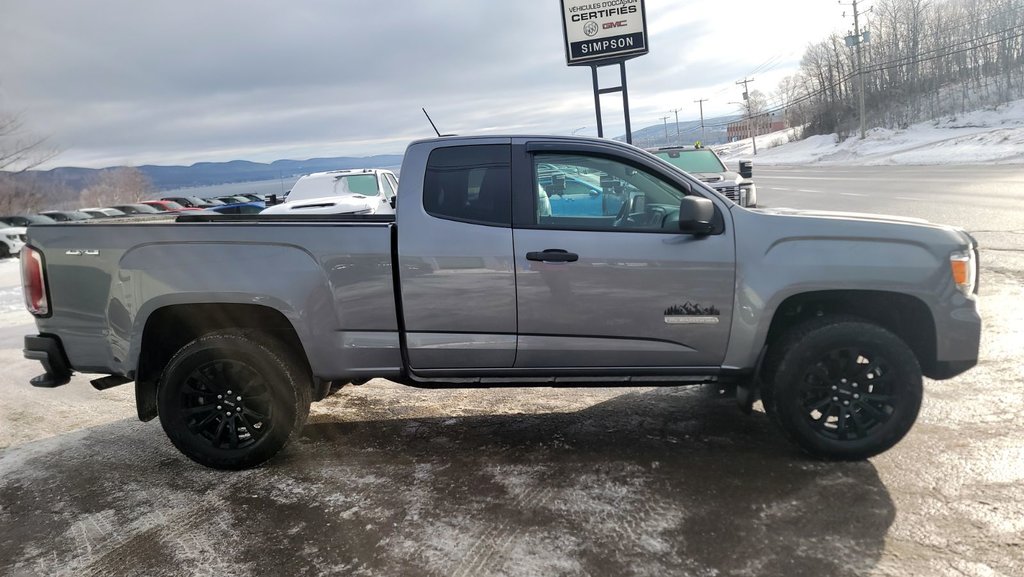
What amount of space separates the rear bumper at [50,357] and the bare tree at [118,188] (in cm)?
7724

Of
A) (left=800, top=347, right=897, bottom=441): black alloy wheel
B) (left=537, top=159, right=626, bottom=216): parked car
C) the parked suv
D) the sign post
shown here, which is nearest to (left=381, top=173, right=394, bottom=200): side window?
the sign post

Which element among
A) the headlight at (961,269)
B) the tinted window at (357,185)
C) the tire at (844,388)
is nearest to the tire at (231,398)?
the tire at (844,388)

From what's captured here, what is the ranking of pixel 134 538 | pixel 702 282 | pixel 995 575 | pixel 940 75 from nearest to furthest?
pixel 995 575 < pixel 134 538 < pixel 702 282 < pixel 940 75

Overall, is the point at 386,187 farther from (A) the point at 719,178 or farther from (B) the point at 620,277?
(B) the point at 620,277

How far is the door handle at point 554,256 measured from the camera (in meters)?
3.71

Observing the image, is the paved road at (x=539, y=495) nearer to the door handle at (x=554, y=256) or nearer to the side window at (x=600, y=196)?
the door handle at (x=554, y=256)

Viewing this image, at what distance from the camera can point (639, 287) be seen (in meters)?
3.72

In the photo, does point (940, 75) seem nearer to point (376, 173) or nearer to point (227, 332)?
point (376, 173)

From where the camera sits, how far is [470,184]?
3.96 m

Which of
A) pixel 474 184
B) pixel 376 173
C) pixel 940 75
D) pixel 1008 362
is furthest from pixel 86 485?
pixel 940 75

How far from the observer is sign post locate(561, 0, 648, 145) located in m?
13.3

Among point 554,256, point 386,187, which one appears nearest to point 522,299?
point 554,256

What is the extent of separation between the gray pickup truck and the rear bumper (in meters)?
0.01

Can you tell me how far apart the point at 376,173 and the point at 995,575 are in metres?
13.7
